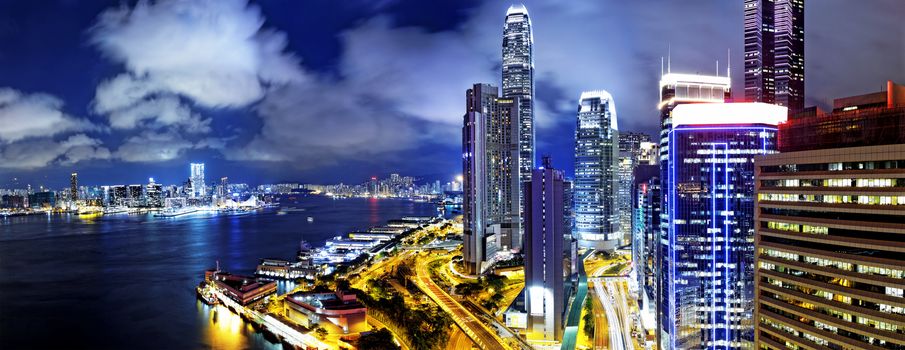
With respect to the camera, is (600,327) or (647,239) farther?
(647,239)

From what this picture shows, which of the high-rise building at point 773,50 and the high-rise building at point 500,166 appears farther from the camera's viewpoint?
the high-rise building at point 773,50

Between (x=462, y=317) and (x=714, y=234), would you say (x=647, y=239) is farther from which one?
(x=462, y=317)

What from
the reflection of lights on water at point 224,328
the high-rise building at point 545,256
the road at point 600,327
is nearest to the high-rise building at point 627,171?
the road at point 600,327

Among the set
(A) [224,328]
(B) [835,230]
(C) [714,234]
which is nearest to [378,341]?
(A) [224,328]

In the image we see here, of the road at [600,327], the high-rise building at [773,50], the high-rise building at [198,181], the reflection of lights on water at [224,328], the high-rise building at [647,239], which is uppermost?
the high-rise building at [773,50]

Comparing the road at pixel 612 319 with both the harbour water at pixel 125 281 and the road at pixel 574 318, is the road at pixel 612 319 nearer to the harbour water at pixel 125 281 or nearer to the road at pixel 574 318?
the road at pixel 574 318

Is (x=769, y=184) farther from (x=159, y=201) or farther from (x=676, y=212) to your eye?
(x=159, y=201)

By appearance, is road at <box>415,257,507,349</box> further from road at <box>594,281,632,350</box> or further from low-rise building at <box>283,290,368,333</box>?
road at <box>594,281,632,350</box>
